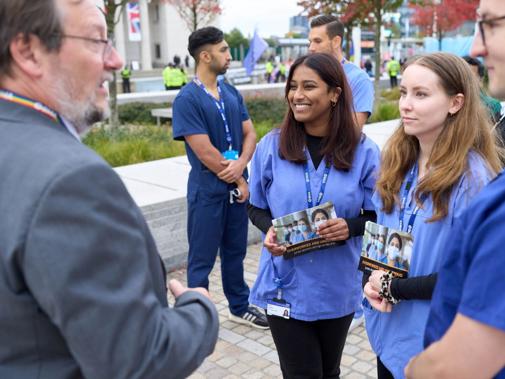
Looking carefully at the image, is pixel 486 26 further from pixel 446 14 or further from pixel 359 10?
pixel 446 14

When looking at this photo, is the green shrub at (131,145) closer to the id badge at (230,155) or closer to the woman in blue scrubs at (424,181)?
the id badge at (230,155)

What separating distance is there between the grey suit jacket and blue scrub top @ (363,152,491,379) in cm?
117

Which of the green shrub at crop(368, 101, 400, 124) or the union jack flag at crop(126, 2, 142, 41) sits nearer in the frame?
the green shrub at crop(368, 101, 400, 124)

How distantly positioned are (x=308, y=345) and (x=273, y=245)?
1.72 feet

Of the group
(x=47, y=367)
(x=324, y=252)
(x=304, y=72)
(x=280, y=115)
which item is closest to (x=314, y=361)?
(x=324, y=252)

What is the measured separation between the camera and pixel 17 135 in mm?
1303

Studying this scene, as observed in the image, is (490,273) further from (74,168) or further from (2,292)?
(2,292)

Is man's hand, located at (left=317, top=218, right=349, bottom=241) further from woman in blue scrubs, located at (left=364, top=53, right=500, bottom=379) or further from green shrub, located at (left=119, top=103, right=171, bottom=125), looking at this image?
green shrub, located at (left=119, top=103, right=171, bottom=125)

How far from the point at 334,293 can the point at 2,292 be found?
180 centimetres

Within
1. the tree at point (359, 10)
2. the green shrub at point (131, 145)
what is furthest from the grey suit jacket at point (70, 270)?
the tree at point (359, 10)

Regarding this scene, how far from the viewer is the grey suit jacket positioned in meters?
1.19

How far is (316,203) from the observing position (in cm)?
275

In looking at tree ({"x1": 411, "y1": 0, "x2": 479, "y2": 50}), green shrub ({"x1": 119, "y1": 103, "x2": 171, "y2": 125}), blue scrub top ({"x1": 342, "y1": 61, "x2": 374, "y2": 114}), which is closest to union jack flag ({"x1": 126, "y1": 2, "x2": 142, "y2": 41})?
tree ({"x1": 411, "y1": 0, "x2": 479, "y2": 50})

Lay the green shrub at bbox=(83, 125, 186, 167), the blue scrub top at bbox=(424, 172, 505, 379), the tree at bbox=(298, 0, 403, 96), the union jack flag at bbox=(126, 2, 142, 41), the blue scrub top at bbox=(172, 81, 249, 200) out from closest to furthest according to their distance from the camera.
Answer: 1. the blue scrub top at bbox=(424, 172, 505, 379)
2. the blue scrub top at bbox=(172, 81, 249, 200)
3. the green shrub at bbox=(83, 125, 186, 167)
4. the tree at bbox=(298, 0, 403, 96)
5. the union jack flag at bbox=(126, 2, 142, 41)
